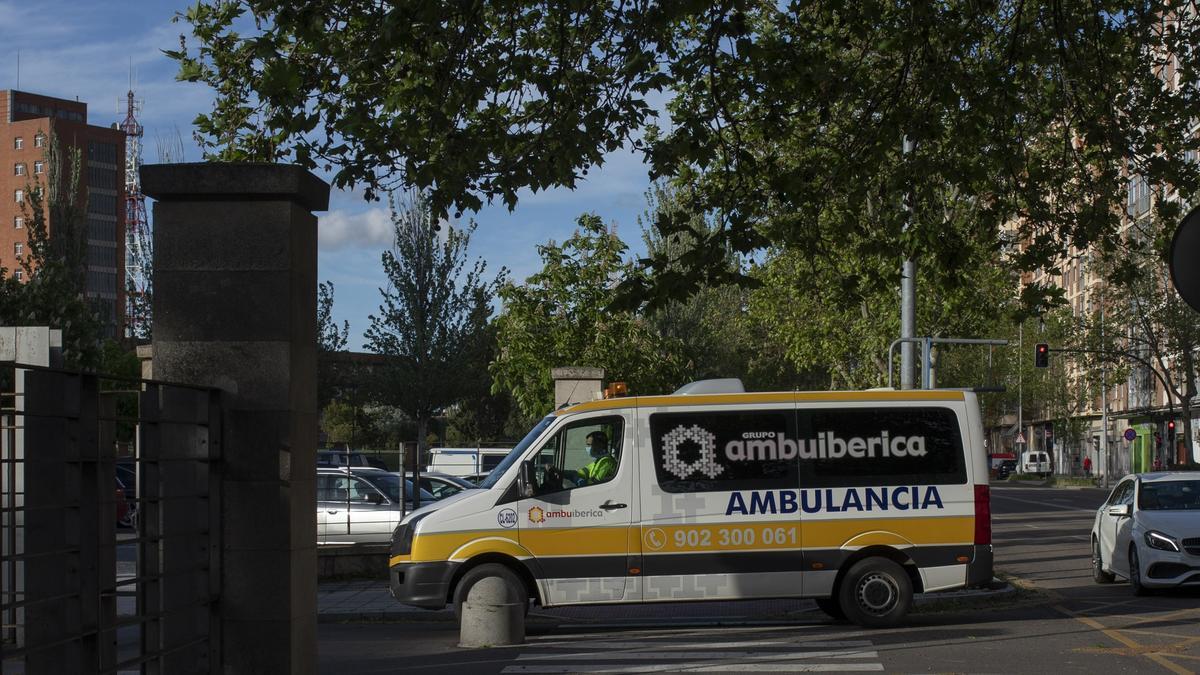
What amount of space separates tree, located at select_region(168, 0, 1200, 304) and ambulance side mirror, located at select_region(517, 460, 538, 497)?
3.00 metres

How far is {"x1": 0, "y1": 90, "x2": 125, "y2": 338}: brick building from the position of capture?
110m

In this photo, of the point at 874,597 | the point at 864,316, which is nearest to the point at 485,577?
the point at 874,597

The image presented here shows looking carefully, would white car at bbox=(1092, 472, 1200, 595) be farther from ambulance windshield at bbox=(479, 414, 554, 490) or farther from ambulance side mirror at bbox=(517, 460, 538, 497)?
ambulance side mirror at bbox=(517, 460, 538, 497)

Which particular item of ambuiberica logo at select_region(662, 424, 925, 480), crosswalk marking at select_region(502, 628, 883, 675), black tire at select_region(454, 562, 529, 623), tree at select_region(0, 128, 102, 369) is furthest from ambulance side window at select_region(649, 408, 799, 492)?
tree at select_region(0, 128, 102, 369)

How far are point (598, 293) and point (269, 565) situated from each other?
24.3m

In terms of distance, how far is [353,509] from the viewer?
21.7m

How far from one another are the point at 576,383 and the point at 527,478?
1125cm

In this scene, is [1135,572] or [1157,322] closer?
[1135,572]

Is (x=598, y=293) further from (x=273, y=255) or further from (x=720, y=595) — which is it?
(x=273, y=255)

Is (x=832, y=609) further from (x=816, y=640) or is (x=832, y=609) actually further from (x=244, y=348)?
(x=244, y=348)

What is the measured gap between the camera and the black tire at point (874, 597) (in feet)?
45.5

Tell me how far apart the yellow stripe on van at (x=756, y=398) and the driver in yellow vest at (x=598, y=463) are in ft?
1.00

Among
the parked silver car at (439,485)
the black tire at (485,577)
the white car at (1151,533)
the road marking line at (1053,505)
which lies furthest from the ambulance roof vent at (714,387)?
the road marking line at (1053,505)

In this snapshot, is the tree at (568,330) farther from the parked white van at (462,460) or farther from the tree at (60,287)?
the tree at (60,287)
